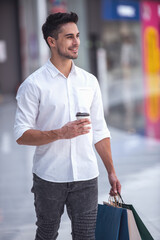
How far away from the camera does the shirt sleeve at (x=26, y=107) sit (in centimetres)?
215

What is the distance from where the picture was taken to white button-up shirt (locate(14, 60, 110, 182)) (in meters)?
2.16

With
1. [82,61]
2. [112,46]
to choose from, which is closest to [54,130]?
[82,61]

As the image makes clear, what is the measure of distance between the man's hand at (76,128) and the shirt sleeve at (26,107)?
0.23 metres

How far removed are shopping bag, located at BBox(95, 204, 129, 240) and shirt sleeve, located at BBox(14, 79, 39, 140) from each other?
22.6 inches

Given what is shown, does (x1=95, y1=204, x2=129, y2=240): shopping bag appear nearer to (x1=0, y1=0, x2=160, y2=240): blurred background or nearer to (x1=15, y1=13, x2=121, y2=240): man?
(x1=15, y1=13, x2=121, y2=240): man

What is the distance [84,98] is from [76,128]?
31 centimetres

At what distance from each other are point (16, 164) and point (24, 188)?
1526 millimetres

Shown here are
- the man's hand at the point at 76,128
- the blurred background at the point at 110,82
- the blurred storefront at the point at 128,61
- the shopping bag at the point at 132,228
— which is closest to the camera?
the man's hand at the point at 76,128

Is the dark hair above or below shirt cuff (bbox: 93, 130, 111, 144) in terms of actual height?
above

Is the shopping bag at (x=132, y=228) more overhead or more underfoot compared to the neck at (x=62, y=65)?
more underfoot

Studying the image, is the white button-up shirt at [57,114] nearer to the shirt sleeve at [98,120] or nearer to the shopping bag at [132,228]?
the shirt sleeve at [98,120]

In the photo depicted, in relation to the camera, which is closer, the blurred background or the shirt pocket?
the shirt pocket

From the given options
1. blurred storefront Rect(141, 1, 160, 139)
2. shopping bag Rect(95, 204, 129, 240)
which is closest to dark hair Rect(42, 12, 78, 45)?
shopping bag Rect(95, 204, 129, 240)

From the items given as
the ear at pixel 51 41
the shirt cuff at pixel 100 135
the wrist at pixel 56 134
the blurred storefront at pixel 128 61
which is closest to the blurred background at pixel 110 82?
the blurred storefront at pixel 128 61
